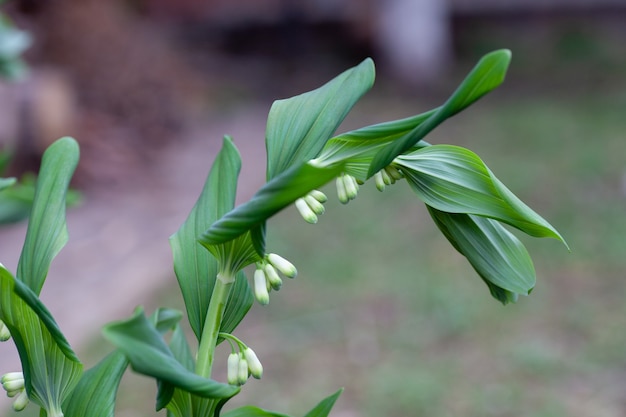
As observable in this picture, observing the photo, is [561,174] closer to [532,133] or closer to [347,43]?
[532,133]

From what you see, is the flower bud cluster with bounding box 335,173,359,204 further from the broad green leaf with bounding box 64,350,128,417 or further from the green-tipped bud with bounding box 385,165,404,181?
the broad green leaf with bounding box 64,350,128,417

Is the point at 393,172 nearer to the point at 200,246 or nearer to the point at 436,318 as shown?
the point at 200,246

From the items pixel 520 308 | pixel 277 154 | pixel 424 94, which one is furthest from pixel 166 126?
pixel 277 154

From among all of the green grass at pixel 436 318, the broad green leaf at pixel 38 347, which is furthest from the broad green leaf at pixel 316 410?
the green grass at pixel 436 318

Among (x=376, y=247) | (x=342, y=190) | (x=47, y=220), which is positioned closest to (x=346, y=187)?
(x=342, y=190)

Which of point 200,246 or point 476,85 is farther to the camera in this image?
point 200,246
